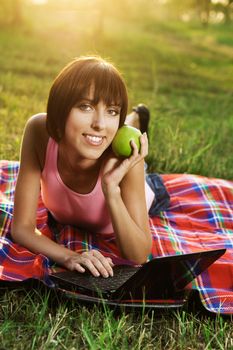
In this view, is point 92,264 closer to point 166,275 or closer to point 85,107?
point 166,275

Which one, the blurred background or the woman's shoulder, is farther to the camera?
the blurred background

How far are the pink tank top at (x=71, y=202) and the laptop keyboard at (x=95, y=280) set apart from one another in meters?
0.49

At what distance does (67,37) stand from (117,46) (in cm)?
142

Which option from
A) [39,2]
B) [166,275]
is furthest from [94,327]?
[39,2]

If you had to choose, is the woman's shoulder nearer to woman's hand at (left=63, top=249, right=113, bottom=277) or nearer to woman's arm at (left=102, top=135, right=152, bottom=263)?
woman's arm at (left=102, top=135, right=152, bottom=263)

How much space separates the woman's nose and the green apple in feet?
0.52

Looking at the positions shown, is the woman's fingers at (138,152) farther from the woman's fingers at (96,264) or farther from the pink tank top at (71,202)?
the woman's fingers at (96,264)

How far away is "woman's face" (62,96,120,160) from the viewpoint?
269 centimetres

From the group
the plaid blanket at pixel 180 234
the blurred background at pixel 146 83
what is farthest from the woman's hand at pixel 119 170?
the blurred background at pixel 146 83

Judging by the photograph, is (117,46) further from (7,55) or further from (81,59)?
(81,59)

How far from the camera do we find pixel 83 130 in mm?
2695

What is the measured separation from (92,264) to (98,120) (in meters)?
0.64

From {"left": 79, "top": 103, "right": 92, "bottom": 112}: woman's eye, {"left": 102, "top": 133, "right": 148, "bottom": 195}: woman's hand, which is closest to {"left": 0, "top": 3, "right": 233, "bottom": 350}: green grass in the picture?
{"left": 102, "top": 133, "right": 148, "bottom": 195}: woman's hand

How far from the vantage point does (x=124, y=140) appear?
2.79 meters
